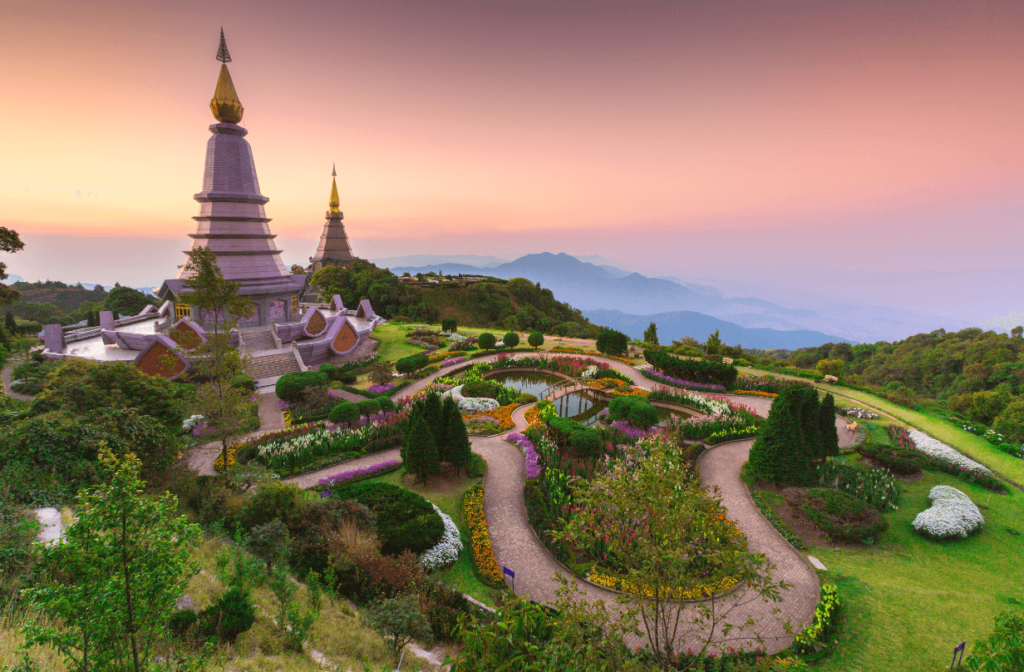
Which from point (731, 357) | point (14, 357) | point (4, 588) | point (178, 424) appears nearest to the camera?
point (4, 588)

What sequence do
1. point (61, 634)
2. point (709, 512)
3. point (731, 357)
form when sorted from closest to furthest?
point (61, 634) < point (709, 512) < point (731, 357)

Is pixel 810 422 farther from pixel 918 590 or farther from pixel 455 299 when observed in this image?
pixel 455 299

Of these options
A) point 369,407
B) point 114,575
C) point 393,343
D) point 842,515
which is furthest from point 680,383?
point 114,575

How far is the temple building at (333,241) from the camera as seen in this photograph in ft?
208

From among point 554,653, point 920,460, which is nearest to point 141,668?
point 554,653

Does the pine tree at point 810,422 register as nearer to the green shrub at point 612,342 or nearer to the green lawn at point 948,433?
the green lawn at point 948,433

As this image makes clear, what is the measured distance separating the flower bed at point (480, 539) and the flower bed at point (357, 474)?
3714mm

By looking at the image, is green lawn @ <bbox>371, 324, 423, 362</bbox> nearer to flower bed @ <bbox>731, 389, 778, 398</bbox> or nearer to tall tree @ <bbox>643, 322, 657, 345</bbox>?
tall tree @ <bbox>643, 322, 657, 345</bbox>

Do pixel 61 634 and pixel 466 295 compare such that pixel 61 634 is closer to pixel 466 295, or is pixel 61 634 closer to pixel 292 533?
pixel 292 533

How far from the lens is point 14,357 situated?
1051 inches

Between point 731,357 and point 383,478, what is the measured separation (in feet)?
93.1

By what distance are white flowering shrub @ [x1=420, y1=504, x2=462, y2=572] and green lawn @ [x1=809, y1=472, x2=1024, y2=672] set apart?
26.5ft

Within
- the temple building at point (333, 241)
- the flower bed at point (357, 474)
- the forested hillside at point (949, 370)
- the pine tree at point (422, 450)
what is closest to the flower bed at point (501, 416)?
the flower bed at point (357, 474)

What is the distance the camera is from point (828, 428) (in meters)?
15.9
